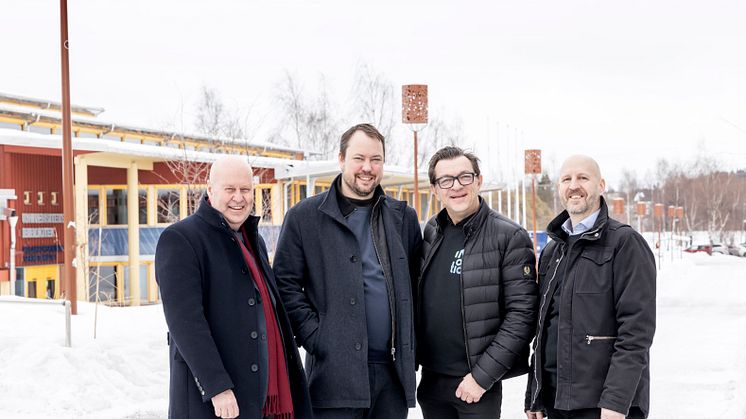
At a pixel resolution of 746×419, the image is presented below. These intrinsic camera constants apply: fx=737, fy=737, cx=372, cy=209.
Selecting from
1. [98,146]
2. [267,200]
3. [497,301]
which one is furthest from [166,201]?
[497,301]

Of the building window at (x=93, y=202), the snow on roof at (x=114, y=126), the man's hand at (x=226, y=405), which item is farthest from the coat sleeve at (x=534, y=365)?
the building window at (x=93, y=202)

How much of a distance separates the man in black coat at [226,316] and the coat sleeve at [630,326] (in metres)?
1.59

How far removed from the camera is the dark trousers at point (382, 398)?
4.12 metres

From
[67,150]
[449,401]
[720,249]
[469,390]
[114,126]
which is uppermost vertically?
[114,126]

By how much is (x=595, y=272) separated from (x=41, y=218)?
21.5 metres

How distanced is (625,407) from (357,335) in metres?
1.41

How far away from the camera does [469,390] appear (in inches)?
159

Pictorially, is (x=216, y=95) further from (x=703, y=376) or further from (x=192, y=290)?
(x=192, y=290)

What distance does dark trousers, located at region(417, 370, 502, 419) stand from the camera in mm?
4121

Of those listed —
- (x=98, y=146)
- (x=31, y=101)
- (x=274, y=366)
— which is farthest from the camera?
(x=31, y=101)

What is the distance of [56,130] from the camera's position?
2728 centimetres

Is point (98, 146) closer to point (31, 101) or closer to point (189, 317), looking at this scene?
point (31, 101)

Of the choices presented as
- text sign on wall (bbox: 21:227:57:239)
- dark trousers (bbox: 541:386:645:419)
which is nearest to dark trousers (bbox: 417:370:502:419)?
dark trousers (bbox: 541:386:645:419)

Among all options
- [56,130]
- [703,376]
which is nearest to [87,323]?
[703,376]
